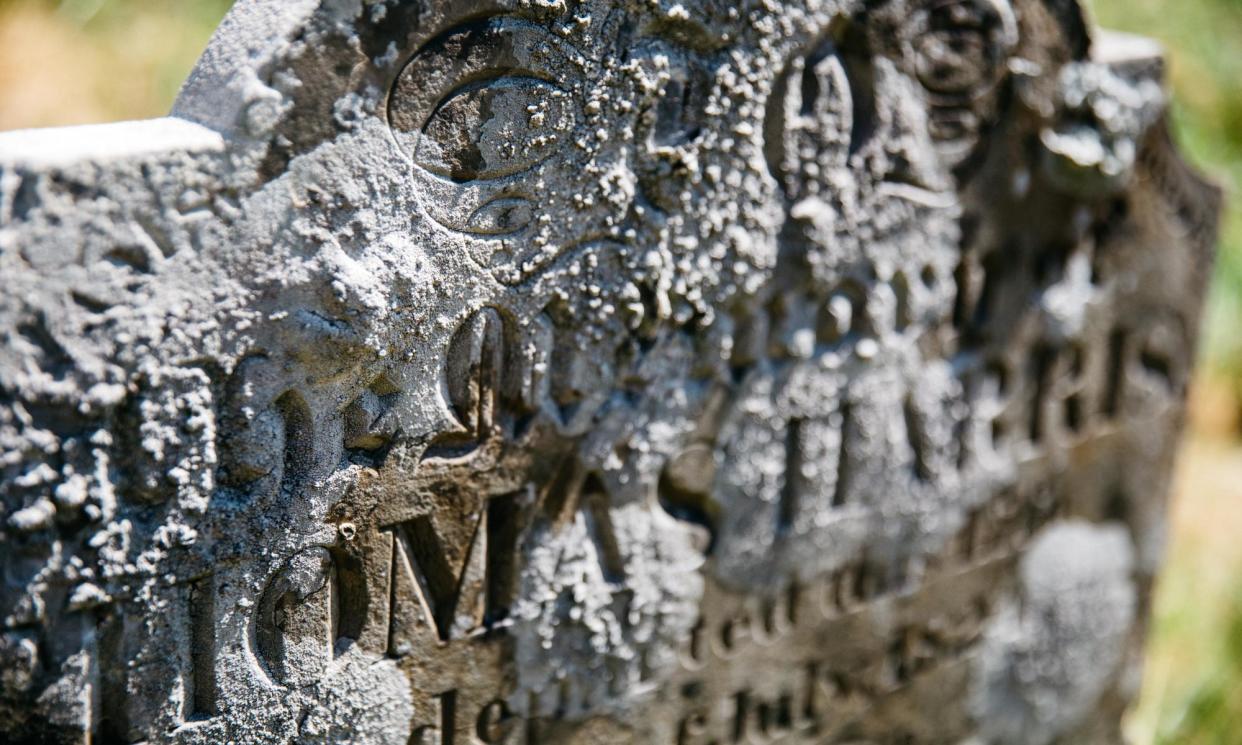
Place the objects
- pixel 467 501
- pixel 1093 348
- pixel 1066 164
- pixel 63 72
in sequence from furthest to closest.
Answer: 1. pixel 63 72
2. pixel 1093 348
3. pixel 1066 164
4. pixel 467 501

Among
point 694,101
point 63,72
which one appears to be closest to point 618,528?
point 694,101

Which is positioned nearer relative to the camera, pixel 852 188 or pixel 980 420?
pixel 852 188

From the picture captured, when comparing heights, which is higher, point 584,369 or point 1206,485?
point 584,369

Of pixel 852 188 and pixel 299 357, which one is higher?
pixel 852 188

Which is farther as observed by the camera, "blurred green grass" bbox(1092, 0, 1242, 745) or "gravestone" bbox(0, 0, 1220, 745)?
"blurred green grass" bbox(1092, 0, 1242, 745)

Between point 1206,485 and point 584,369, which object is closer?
point 584,369

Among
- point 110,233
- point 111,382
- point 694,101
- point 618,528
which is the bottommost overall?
point 618,528

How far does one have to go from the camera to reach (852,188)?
4.57 feet

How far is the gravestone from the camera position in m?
0.98

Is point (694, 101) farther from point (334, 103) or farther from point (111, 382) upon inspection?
point (111, 382)

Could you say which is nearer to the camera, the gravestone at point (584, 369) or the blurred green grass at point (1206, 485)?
the gravestone at point (584, 369)

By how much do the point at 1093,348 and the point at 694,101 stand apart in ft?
2.81

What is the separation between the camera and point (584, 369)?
1.25 m

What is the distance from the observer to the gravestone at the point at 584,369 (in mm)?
976
